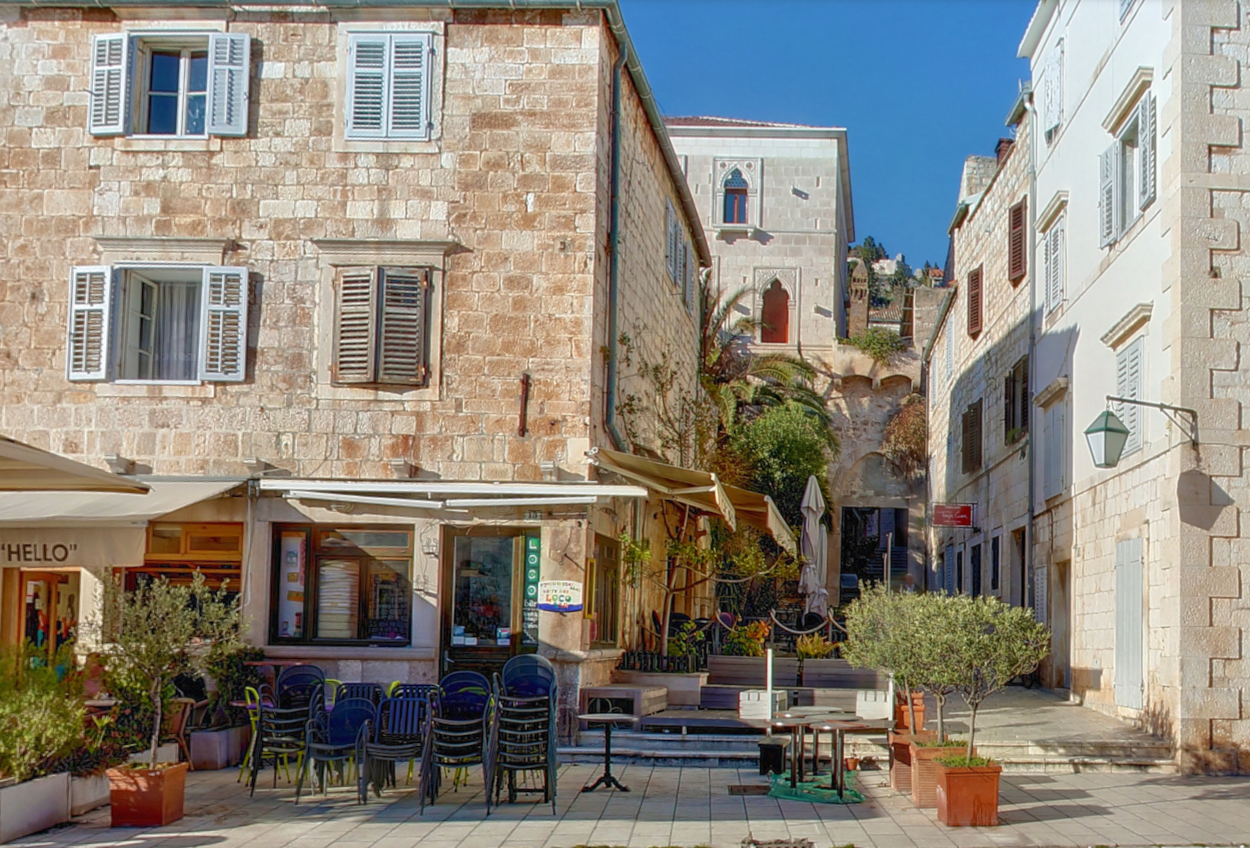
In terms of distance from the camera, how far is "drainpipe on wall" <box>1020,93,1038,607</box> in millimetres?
19188

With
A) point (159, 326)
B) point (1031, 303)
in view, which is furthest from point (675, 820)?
point (1031, 303)

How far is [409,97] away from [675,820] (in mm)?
8319

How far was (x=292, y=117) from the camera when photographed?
1445 cm

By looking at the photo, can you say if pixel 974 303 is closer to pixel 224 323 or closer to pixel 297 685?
pixel 224 323

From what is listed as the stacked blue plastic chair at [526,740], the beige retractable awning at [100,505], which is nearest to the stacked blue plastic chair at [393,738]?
the stacked blue plastic chair at [526,740]

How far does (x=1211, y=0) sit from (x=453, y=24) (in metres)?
7.68

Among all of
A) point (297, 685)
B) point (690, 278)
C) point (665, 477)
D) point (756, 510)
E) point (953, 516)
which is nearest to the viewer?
point (297, 685)

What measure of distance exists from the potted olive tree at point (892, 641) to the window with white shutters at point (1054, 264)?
7.61 metres

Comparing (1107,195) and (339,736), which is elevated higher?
(1107,195)

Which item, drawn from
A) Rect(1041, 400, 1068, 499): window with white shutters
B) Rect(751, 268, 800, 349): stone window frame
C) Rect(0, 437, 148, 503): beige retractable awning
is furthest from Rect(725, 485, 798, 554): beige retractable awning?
Rect(751, 268, 800, 349): stone window frame

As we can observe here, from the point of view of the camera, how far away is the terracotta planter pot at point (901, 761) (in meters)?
11.2

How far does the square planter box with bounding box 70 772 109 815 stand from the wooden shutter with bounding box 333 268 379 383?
5131 millimetres

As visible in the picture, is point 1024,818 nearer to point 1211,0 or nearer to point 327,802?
point 327,802

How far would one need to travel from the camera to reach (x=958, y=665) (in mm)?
9852
